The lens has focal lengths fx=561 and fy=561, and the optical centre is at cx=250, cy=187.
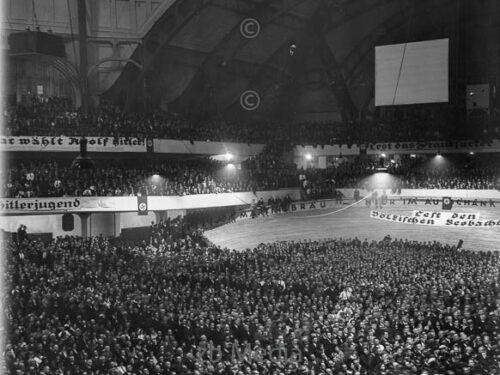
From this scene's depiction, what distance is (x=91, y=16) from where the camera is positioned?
114ft

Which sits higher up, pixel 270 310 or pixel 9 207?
pixel 9 207

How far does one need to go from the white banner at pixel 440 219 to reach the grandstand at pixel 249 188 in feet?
0.34

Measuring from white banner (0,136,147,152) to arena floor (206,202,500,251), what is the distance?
6.90 m

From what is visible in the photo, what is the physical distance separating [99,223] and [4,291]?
16.3 metres

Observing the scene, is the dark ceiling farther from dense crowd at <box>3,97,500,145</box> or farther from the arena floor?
the arena floor

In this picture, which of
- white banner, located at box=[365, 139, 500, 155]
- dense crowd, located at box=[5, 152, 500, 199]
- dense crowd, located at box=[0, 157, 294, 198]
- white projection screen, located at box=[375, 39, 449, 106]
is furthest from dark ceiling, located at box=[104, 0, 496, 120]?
white projection screen, located at box=[375, 39, 449, 106]

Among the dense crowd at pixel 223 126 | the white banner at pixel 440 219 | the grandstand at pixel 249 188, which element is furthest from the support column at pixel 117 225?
the white banner at pixel 440 219

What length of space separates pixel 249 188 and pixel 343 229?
6116mm

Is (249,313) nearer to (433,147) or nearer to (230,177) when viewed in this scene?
(230,177)

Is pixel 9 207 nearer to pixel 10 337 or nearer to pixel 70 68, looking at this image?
pixel 70 68

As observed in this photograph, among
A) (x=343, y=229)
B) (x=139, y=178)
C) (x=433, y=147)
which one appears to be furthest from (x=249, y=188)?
(x=433, y=147)

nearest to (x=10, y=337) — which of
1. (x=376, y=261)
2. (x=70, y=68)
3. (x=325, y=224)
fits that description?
(x=376, y=261)

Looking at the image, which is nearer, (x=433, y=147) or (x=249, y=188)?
(x=249, y=188)

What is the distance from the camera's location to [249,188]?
112 feet
